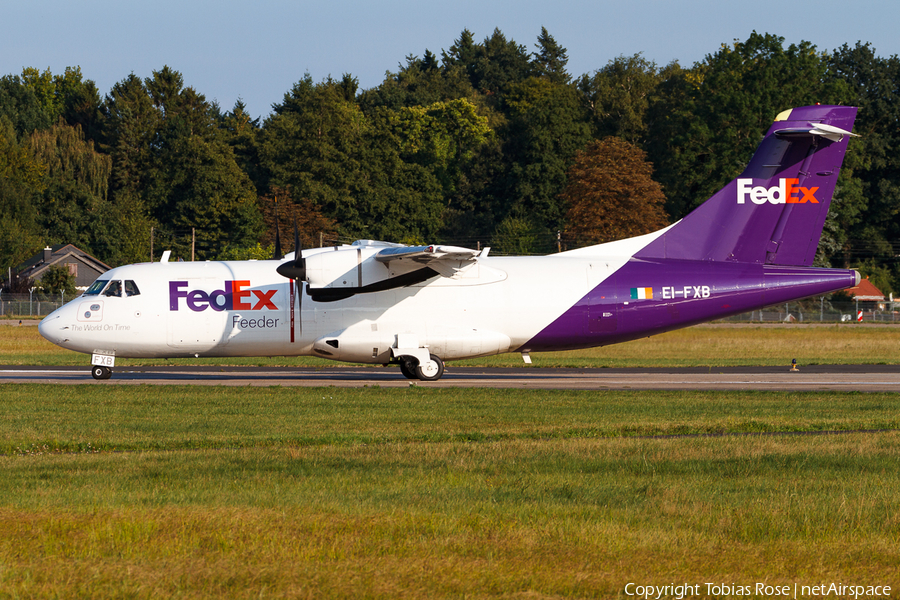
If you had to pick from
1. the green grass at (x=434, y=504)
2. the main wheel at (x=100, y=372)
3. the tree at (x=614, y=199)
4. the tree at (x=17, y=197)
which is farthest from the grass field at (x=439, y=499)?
the tree at (x=17, y=197)

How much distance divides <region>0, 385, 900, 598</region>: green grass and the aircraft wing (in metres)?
7.31

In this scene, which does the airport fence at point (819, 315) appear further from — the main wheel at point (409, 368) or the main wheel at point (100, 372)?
the main wheel at point (100, 372)

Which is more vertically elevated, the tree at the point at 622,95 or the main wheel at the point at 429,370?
the tree at the point at 622,95

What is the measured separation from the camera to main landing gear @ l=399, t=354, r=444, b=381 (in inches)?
1075

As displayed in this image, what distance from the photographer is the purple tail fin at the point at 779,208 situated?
91.8 ft

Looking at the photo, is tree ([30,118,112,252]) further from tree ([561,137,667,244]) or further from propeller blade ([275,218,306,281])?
propeller blade ([275,218,306,281])

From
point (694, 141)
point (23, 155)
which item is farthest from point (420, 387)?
point (23, 155)

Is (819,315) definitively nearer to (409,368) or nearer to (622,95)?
(622,95)

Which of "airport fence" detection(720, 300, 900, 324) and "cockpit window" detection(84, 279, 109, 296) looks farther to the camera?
"airport fence" detection(720, 300, 900, 324)

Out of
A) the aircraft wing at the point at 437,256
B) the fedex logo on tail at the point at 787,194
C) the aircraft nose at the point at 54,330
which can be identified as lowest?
the aircraft nose at the point at 54,330

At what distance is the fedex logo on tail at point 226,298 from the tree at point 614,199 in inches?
2154

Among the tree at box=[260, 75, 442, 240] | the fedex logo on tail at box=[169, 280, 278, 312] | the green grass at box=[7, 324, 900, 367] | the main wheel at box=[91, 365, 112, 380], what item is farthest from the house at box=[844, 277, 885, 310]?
the main wheel at box=[91, 365, 112, 380]

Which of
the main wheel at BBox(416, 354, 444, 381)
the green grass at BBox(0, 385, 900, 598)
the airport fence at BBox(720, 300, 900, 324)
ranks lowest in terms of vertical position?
the green grass at BBox(0, 385, 900, 598)

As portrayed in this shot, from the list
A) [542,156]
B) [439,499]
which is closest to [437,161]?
[542,156]
